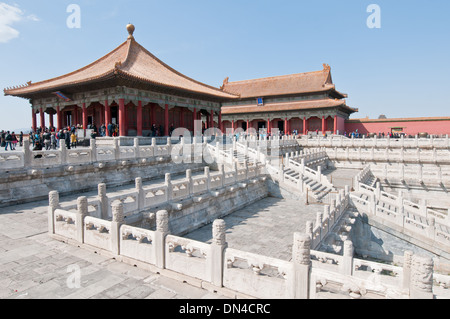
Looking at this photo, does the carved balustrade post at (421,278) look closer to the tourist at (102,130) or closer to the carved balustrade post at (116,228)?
the carved balustrade post at (116,228)

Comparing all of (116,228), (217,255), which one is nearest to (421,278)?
(217,255)

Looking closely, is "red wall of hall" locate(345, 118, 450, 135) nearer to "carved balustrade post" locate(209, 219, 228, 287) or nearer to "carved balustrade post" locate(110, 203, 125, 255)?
"carved balustrade post" locate(209, 219, 228, 287)

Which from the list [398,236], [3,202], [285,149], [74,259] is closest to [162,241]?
[74,259]

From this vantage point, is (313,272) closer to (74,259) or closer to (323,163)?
(74,259)

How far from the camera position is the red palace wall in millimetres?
31188

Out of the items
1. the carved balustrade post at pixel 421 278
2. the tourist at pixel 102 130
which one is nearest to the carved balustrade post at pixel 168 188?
the carved balustrade post at pixel 421 278

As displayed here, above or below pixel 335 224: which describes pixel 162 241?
above

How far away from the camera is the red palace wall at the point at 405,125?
102ft

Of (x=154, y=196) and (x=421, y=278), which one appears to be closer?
(x=421, y=278)

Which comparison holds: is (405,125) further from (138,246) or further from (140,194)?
(138,246)

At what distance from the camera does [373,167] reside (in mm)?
22641

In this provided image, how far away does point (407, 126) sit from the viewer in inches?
1300

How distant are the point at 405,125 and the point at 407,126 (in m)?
0.24

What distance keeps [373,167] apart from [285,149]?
714 cm
